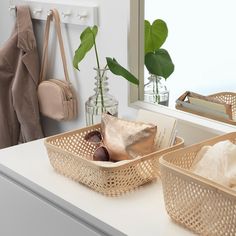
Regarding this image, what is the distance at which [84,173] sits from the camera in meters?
1.11

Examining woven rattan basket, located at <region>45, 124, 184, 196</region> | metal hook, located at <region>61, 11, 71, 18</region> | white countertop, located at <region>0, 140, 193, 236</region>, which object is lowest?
white countertop, located at <region>0, 140, 193, 236</region>

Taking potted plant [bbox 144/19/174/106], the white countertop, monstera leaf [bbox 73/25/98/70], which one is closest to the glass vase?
potted plant [bbox 144/19/174/106]

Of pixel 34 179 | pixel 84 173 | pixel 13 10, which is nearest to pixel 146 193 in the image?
pixel 84 173

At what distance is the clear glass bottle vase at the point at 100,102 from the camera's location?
4.50 ft

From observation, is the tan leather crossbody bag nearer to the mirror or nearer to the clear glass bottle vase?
the clear glass bottle vase

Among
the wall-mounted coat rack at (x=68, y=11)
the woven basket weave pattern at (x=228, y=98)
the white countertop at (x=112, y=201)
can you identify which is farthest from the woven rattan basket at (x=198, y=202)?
the wall-mounted coat rack at (x=68, y=11)

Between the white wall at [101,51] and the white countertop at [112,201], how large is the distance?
0.34 m

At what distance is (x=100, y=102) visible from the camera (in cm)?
139

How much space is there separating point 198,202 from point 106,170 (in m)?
0.23

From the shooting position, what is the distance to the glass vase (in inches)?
55.4

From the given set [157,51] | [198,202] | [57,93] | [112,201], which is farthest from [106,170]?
[57,93]

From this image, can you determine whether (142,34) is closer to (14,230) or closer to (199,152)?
(199,152)

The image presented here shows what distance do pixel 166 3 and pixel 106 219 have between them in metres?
0.64

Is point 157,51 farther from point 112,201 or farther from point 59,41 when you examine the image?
point 112,201
